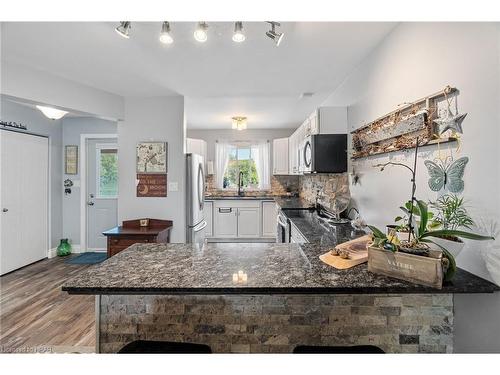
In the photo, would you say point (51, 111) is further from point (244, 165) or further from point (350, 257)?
point (244, 165)

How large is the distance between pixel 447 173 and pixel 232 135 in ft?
16.9

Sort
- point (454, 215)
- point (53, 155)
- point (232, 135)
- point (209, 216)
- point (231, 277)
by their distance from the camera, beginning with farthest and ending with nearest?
point (232, 135), point (209, 216), point (53, 155), point (454, 215), point (231, 277)

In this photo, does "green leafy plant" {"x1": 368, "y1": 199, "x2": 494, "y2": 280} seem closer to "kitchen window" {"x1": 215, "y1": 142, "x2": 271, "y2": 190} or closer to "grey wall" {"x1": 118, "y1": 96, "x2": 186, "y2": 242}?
"grey wall" {"x1": 118, "y1": 96, "x2": 186, "y2": 242}

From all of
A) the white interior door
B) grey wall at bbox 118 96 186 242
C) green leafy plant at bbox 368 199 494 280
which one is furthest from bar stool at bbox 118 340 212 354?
the white interior door

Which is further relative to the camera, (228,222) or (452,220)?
(228,222)

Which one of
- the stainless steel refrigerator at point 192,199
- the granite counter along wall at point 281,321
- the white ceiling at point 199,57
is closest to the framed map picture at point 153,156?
the stainless steel refrigerator at point 192,199

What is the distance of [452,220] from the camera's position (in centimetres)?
125

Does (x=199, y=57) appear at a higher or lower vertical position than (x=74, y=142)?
higher

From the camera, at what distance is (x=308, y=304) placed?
1.17m

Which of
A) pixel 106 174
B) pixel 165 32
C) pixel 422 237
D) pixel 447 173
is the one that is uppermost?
pixel 165 32

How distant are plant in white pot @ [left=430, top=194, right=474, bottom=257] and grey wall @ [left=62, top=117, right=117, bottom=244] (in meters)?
4.86

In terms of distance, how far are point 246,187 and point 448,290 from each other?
209 inches

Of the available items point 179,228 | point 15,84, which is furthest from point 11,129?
point 179,228

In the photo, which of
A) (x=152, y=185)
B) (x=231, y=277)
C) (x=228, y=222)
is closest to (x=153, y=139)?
(x=152, y=185)
